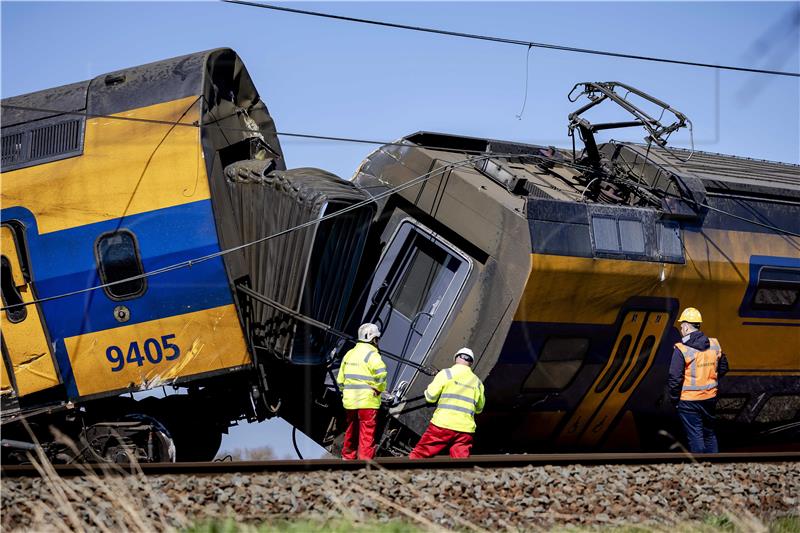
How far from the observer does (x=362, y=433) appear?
11.3m

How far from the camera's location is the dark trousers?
1177cm

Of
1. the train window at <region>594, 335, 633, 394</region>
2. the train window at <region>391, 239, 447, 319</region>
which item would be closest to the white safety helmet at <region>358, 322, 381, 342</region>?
the train window at <region>391, 239, 447, 319</region>

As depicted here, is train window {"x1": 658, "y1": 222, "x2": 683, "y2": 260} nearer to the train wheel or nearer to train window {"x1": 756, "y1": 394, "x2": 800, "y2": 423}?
train window {"x1": 756, "y1": 394, "x2": 800, "y2": 423}

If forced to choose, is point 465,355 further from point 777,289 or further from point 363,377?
point 777,289

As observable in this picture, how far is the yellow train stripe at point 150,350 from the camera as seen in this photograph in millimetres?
10984

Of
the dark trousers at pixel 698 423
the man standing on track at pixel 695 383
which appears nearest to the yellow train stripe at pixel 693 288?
the man standing on track at pixel 695 383

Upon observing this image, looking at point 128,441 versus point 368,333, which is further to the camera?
point 368,333

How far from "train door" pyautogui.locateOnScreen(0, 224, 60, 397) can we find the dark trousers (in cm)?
715

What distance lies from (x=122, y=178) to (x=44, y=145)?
1.08 metres

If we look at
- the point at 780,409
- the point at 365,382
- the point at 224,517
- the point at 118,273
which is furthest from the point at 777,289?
the point at 224,517

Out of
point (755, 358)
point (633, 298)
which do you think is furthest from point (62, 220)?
point (755, 358)

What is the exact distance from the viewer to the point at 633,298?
12328 mm

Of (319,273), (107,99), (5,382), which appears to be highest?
(107,99)

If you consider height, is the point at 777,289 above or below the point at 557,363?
above
